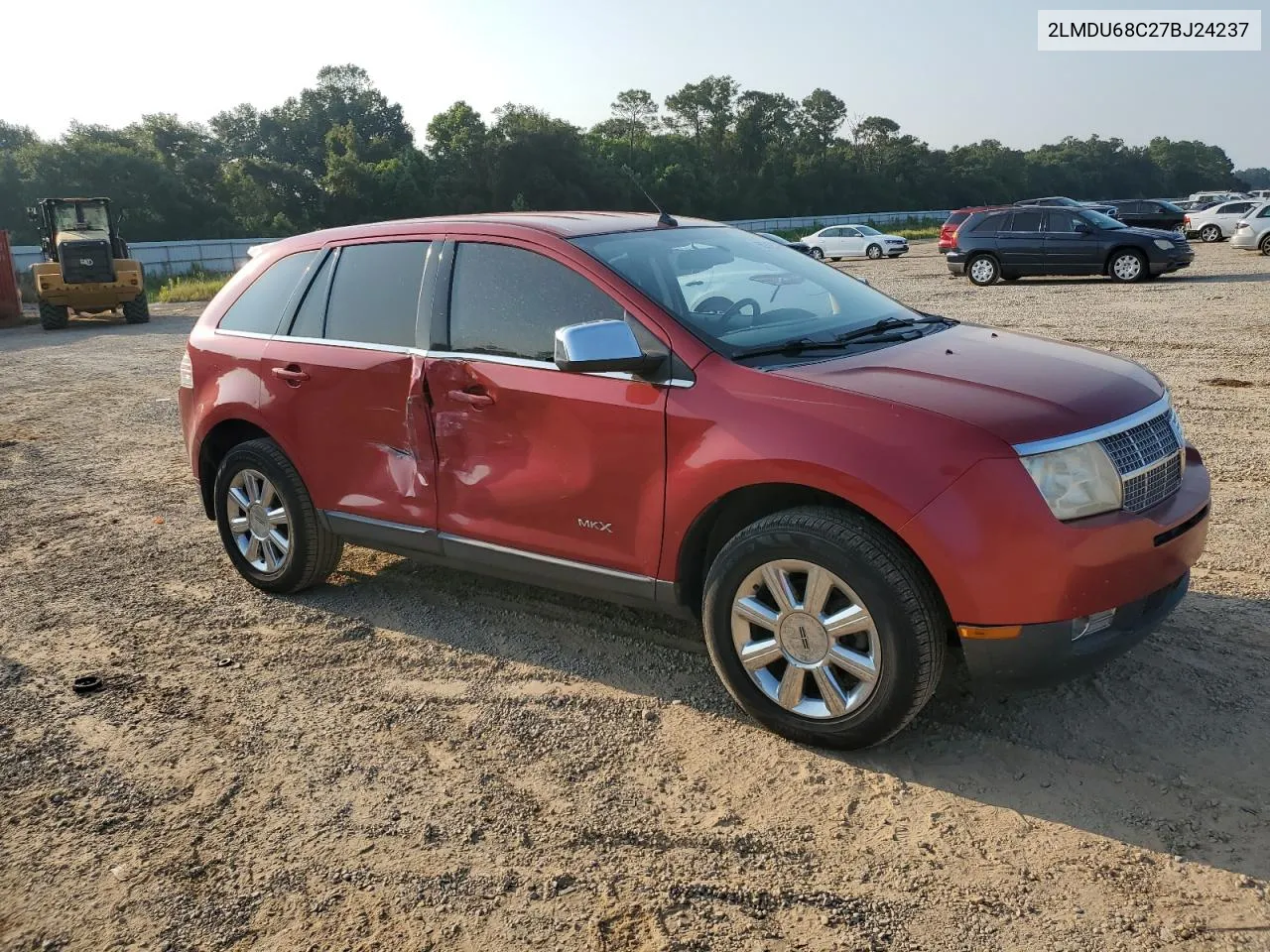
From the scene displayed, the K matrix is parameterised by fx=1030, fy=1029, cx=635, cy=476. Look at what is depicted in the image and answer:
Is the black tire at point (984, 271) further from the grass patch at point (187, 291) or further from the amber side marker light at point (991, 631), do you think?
the amber side marker light at point (991, 631)

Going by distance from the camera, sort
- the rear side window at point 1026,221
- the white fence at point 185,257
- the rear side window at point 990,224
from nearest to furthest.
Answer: the rear side window at point 1026,221 < the rear side window at point 990,224 < the white fence at point 185,257

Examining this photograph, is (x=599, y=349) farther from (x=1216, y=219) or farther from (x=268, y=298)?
(x=1216, y=219)

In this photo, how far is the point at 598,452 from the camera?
149 inches

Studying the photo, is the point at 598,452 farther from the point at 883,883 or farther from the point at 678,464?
the point at 883,883

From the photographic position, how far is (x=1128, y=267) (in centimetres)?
2062

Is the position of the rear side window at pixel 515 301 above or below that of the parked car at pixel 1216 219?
below

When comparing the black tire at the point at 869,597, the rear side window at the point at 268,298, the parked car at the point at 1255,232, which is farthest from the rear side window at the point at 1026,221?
the black tire at the point at 869,597

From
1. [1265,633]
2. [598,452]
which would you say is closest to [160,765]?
[598,452]

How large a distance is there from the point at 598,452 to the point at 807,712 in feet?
3.88

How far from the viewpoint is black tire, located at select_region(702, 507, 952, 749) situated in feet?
10.3

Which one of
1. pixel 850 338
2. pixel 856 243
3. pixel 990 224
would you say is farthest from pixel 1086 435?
pixel 856 243

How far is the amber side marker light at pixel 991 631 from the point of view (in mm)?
3066

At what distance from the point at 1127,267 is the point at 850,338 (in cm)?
1935

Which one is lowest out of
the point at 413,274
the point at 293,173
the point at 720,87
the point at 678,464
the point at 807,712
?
the point at 807,712
